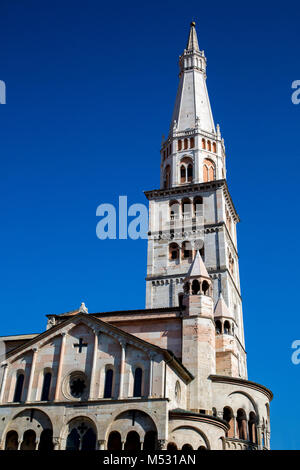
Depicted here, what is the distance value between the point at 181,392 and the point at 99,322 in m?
6.73

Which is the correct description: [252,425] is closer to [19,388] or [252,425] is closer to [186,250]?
[19,388]

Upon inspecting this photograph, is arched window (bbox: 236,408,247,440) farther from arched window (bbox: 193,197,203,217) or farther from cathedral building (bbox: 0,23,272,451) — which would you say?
arched window (bbox: 193,197,203,217)

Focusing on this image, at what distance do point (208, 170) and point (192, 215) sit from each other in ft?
23.5

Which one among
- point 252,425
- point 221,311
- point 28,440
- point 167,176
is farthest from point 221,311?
point 167,176

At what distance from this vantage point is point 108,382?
104 feet

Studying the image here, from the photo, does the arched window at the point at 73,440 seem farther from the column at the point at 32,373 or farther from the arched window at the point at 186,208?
the arched window at the point at 186,208

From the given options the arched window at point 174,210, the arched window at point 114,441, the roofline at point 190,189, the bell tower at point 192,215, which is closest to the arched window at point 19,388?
the arched window at point 114,441

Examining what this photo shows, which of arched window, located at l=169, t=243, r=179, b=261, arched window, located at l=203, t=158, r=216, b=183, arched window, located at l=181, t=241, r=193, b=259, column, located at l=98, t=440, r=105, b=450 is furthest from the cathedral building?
arched window, located at l=203, t=158, r=216, b=183

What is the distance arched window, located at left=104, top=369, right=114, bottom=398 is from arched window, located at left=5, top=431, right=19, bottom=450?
5.63m

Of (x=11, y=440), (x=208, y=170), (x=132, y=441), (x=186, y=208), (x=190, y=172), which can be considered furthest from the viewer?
(x=208, y=170)

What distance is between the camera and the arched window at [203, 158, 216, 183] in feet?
216

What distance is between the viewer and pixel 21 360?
34.0m

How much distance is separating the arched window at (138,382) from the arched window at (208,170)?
37.4 meters

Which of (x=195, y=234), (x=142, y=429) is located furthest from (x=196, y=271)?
(x=195, y=234)
